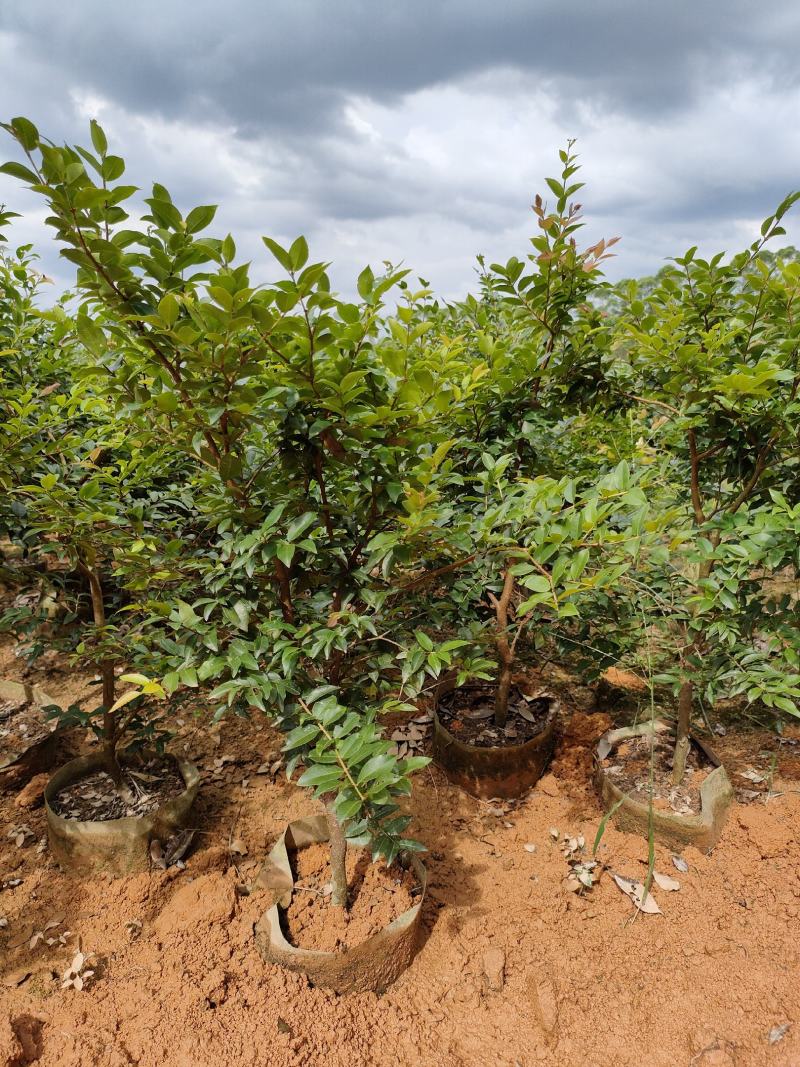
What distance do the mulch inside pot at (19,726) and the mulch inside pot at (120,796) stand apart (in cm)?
45

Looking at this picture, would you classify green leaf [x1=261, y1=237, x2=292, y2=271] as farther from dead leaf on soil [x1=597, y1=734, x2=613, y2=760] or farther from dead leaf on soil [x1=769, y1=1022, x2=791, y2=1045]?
dead leaf on soil [x1=597, y1=734, x2=613, y2=760]

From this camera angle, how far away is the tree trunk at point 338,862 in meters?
1.99

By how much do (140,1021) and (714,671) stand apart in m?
2.30

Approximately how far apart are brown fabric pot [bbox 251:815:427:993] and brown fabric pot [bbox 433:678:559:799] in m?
0.81

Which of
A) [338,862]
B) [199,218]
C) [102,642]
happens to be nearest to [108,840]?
[102,642]

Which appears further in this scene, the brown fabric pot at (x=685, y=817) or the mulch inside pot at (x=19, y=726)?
the mulch inside pot at (x=19, y=726)

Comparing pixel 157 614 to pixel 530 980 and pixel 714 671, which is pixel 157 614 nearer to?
pixel 530 980

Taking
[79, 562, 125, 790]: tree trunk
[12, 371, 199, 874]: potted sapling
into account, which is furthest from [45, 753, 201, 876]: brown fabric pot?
[79, 562, 125, 790]: tree trunk

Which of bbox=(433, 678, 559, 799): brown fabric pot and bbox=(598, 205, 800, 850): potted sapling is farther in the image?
bbox=(433, 678, 559, 799): brown fabric pot

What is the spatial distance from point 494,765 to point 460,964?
3.05 ft

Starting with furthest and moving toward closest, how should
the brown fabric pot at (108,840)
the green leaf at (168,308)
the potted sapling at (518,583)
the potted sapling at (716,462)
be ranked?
the brown fabric pot at (108,840), the potted sapling at (716,462), the potted sapling at (518,583), the green leaf at (168,308)

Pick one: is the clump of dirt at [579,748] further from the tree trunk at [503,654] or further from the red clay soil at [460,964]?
the tree trunk at [503,654]

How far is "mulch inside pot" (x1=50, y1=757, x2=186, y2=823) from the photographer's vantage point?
8.19 ft

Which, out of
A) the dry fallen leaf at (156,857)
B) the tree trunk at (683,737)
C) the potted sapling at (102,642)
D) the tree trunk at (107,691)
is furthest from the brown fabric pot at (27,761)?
the tree trunk at (683,737)
